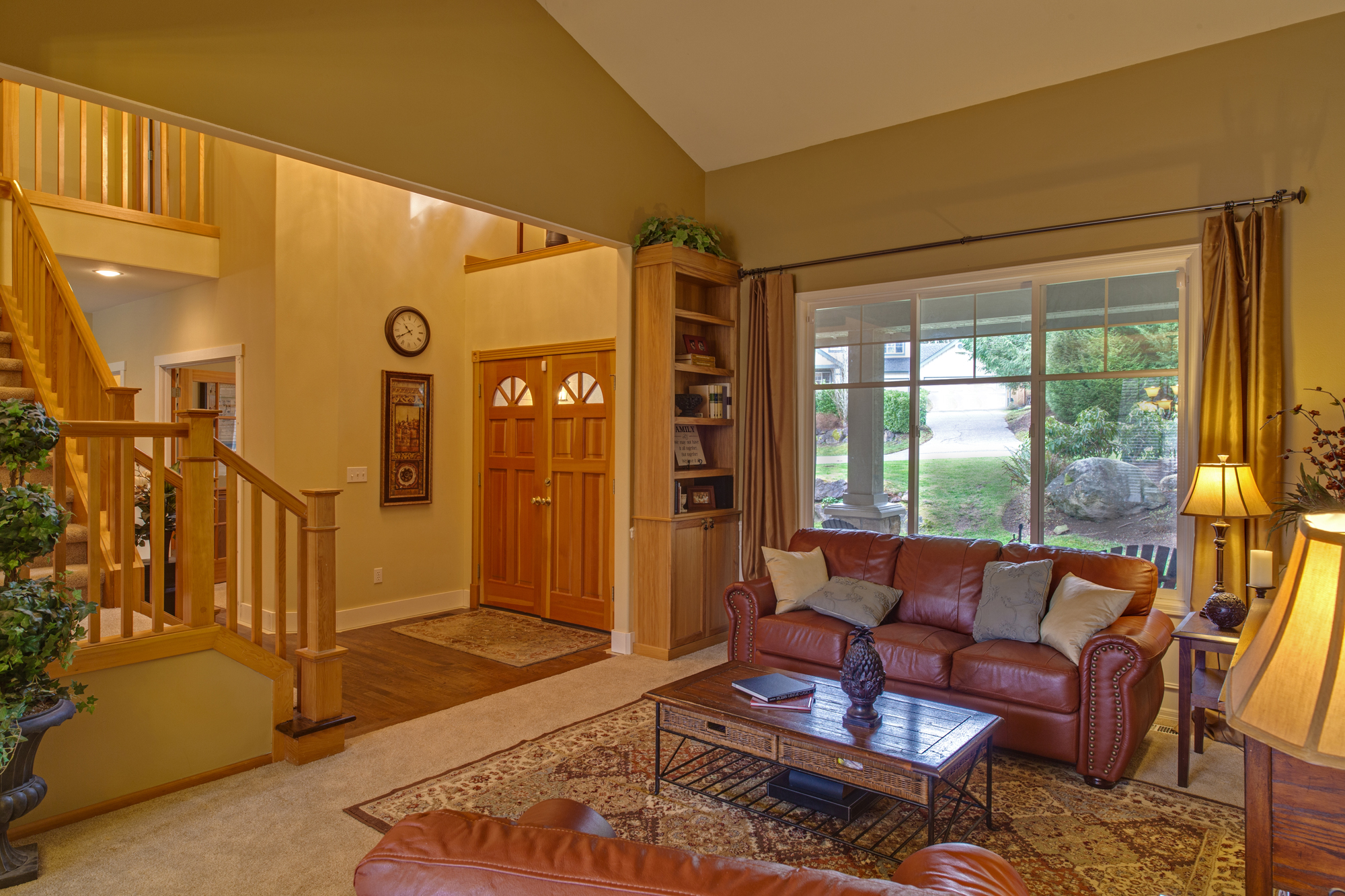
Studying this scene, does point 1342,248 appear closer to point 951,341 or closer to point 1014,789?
point 951,341

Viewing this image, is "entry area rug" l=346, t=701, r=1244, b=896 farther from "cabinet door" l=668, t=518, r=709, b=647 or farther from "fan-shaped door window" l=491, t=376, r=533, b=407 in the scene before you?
"fan-shaped door window" l=491, t=376, r=533, b=407

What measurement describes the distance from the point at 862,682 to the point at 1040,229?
288 cm

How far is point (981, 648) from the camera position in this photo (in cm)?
361

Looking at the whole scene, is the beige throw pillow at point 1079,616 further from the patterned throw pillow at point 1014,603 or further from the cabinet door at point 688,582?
the cabinet door at point 688,582

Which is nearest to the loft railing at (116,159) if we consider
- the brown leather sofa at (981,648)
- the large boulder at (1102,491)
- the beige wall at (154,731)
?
the beige wall at (154,731)

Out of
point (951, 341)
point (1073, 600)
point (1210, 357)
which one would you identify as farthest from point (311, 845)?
point (1210, 357)

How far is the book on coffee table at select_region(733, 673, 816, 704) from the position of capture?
299cm

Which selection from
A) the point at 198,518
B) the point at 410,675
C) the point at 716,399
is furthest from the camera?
the point at 716,399

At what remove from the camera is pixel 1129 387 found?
165 inches

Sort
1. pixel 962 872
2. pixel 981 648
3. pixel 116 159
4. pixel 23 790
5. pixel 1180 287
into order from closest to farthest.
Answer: pixel 962 872, pixel 23 790, pixel 981 648, pixel 1180 287, pixel 116 159

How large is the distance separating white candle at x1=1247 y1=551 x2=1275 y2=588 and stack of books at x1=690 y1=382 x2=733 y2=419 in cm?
306

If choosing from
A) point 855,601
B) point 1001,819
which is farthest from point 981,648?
point 1001,819

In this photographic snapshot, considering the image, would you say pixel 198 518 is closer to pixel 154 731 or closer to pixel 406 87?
pixel 154 731

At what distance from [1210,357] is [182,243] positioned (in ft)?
21.8
